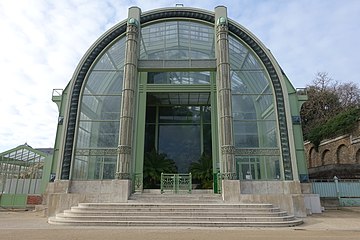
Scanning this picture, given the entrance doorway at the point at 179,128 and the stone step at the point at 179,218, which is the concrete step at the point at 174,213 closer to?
the stone step at the point at 179,218

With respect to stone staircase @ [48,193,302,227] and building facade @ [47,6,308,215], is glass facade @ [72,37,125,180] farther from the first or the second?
stone staircase @ [48,193,302,227]

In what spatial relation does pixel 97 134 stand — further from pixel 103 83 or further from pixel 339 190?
pixel 339 190

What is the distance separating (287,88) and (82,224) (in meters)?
15.5

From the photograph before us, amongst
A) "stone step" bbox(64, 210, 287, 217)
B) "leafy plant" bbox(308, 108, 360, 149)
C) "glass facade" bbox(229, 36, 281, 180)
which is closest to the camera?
"stone step" bbox(64, 210, 287, 217)

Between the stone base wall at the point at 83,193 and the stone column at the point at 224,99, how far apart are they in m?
5.63

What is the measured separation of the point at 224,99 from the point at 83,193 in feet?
32.0

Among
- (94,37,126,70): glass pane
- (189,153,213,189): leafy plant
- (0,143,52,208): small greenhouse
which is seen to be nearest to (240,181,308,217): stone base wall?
(189,153,213,189): leafy plant

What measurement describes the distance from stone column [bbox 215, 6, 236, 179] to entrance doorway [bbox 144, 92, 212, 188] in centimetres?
628

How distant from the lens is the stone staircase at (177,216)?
10.7 metres

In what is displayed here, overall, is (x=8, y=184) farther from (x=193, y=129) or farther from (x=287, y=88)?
(x=287, y=88)

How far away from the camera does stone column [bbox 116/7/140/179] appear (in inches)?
606

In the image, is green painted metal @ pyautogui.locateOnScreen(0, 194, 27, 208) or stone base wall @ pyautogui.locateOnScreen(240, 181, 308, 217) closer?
stone base wall @ pyautogui.locateOnScreen(240, 181, 308, 217)

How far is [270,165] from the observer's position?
16.5 meters

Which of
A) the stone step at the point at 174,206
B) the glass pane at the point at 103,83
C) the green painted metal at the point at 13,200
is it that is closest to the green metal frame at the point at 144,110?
the glass pane at the point at 103,83
